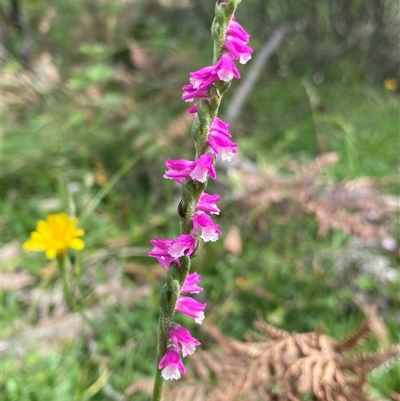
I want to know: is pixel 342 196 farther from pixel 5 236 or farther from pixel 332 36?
pixel 332 36

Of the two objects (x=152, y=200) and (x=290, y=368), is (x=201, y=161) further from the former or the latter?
(x=152, y=200)

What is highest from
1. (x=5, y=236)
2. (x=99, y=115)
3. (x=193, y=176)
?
(x=99, y=115)

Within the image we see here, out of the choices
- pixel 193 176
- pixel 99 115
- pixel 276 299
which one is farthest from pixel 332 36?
pixel 193 176

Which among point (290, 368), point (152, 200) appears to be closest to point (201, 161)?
point (290, 368)

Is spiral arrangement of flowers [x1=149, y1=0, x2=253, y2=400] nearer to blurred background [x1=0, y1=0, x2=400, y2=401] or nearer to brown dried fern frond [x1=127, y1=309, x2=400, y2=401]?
brown dried fern frond [x1=127, y1=309, x2=400, y2=401]

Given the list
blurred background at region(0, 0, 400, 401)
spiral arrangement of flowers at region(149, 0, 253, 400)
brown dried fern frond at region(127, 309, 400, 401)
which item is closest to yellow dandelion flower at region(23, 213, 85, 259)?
blurred background at region(0, 0, 400, 401)

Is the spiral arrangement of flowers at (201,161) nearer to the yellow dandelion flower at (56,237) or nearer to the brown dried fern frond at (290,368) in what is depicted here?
the brown dried fern frond at (290,368)
